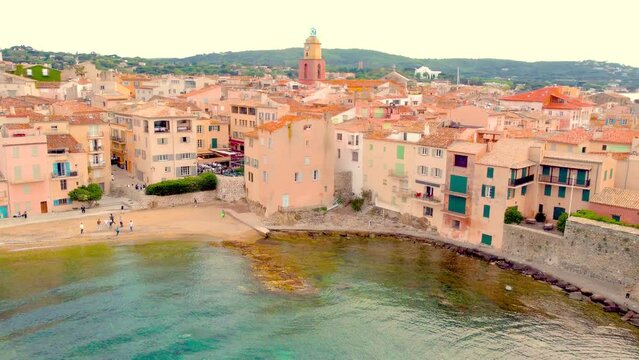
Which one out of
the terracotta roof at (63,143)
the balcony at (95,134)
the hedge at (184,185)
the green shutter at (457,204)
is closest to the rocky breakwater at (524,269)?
the green shutter at (457,204)

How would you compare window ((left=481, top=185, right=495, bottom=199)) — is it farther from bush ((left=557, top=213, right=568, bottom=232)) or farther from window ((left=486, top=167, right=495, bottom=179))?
bush ((left=557, top=213, right=568, bottom=232))

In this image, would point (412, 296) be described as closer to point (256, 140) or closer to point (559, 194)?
point (559, 194)

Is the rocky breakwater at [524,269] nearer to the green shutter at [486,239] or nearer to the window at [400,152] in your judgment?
the green shutter at [486,239]

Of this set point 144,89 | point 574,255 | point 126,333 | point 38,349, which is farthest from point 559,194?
point 144,89

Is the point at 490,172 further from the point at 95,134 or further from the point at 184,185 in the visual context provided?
the point at 95,134

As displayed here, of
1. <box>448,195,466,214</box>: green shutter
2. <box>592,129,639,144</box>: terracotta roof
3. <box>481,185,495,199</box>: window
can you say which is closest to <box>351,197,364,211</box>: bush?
A: <box>448,195,466,214</box>: green shutter
